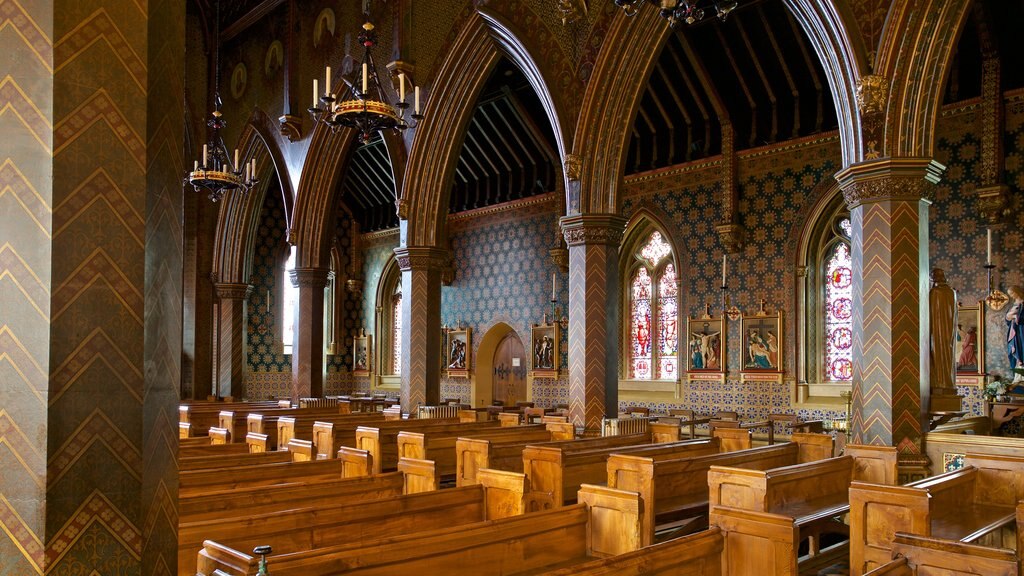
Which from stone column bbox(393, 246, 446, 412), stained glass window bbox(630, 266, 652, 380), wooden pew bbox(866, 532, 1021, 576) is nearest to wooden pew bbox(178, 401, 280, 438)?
stone column bbox(393, 246, 446, 412)

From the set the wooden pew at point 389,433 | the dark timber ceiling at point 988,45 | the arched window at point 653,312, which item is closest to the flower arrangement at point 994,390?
the dark timber ceiling at point 988,45

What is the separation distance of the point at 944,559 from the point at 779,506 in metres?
2.43

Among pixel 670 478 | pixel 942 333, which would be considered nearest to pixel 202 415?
pixel 670 478

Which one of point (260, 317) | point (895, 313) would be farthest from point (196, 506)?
point (260, 317)

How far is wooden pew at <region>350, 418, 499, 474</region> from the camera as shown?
8336 mm

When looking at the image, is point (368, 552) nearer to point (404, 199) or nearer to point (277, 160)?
point (404, 199)

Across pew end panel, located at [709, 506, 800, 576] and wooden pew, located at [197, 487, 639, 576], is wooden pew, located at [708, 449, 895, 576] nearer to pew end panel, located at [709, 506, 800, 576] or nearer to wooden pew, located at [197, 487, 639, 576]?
pew end panel, located at [709, 506, 800, 576]

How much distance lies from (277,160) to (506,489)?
42.3 ft

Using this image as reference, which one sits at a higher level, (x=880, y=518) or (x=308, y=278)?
(x=308, y=278)

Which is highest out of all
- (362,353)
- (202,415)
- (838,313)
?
(838,313)

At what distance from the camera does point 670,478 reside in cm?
671

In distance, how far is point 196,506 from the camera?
5.10 meters

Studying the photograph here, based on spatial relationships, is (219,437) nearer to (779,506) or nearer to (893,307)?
Result: (779,506)

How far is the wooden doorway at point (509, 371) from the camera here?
757 inches
